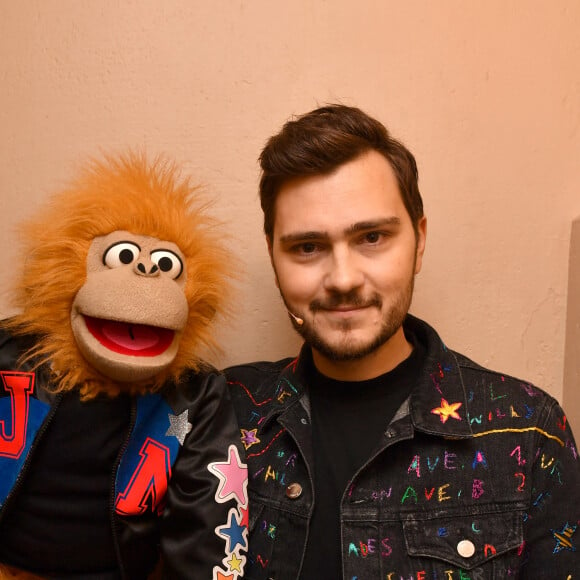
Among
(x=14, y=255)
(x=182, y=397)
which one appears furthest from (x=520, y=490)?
(x=14, y=255)

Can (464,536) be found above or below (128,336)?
below

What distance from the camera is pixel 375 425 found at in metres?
1.04

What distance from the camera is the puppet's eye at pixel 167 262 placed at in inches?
36.8

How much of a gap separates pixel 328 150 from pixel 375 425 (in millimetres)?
500

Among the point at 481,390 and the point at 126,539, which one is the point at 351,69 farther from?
the point at 126,539

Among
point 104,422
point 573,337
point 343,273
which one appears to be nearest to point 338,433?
point 343,273

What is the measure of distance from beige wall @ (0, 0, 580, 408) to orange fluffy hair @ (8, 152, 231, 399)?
357mm

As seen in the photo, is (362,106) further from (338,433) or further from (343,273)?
(338,433)

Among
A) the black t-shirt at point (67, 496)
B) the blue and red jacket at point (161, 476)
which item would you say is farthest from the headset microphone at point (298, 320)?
the black t-shirt at point (67, 496)

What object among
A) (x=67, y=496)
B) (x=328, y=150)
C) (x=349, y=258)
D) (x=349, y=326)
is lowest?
(x=67, y=496)

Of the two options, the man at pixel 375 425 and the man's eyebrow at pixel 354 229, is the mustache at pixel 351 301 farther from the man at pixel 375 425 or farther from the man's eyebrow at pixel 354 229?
the man's eyebrow at pixel 354 229

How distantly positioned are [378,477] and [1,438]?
2.02 ft

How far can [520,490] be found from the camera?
947 millimetres

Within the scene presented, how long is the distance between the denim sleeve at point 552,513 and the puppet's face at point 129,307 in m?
0.64
